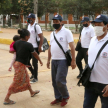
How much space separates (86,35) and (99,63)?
3.28 m

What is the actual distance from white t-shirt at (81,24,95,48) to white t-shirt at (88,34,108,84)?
3077mm

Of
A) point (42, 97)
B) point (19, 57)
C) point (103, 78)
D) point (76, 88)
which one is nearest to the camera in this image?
point (103, 78)

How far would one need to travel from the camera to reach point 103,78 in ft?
9.54

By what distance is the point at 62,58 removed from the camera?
428 centimetres

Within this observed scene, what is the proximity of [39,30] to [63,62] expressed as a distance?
1.92m

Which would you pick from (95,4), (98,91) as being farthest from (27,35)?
(95,4)

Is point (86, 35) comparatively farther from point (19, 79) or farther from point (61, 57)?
point (19, 79)

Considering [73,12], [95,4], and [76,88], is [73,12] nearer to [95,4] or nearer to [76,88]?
[95,4]

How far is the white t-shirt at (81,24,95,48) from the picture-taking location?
6.03 meters

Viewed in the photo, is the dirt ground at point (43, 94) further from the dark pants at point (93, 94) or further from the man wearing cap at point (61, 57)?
the dark pants at point (93, 94)

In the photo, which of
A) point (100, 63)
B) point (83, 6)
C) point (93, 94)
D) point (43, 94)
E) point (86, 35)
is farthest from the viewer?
point (83, 6)

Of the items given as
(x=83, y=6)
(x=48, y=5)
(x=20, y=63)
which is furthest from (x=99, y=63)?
(x=48, y=5)

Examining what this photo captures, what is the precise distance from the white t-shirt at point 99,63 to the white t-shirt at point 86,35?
3077mm

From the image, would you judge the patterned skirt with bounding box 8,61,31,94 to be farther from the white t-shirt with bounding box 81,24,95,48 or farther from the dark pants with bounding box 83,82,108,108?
the white t-shirt with bounding box 81,24,95,48
